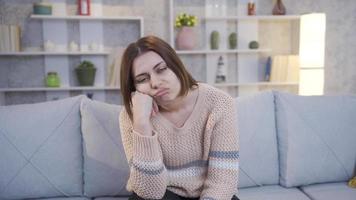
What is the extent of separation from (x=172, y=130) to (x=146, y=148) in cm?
14

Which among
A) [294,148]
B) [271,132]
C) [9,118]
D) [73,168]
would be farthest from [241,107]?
[9,118]

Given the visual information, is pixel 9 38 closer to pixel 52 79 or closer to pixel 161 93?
pixel 52 79

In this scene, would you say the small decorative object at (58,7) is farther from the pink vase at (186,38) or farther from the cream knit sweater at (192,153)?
the cream knit sweater at (192,153)

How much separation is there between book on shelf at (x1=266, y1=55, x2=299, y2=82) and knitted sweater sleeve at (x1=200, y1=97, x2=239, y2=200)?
6.57 feet

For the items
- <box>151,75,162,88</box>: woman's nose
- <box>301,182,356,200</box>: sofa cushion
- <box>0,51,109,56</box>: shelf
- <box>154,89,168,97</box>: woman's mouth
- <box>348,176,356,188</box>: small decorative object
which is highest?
<box>0,51,109,56</box>: shelf

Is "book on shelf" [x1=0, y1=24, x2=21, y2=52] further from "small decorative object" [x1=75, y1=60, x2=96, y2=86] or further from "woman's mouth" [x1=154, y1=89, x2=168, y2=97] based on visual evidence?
"woman's mouth" [x1=154, y1=89, x2=168, y2=97]

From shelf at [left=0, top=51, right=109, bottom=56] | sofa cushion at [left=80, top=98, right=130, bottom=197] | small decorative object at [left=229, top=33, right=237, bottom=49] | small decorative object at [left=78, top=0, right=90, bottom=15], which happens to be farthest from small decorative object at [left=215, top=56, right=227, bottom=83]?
sofa cushion at [left=80, top=98, right=130, bottom=197]

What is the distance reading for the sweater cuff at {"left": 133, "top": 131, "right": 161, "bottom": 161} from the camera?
44.1 inches

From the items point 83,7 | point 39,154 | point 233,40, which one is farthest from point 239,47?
point 39,154

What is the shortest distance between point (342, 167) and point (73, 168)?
1.37 m

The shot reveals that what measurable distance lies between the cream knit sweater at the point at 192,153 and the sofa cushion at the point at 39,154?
407 millimetres

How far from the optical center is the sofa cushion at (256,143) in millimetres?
1560

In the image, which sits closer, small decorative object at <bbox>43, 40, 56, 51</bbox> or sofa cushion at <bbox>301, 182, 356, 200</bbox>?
sofa cushion at <bbox>301, 182, 356, 200</bbox>

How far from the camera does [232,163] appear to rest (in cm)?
119
